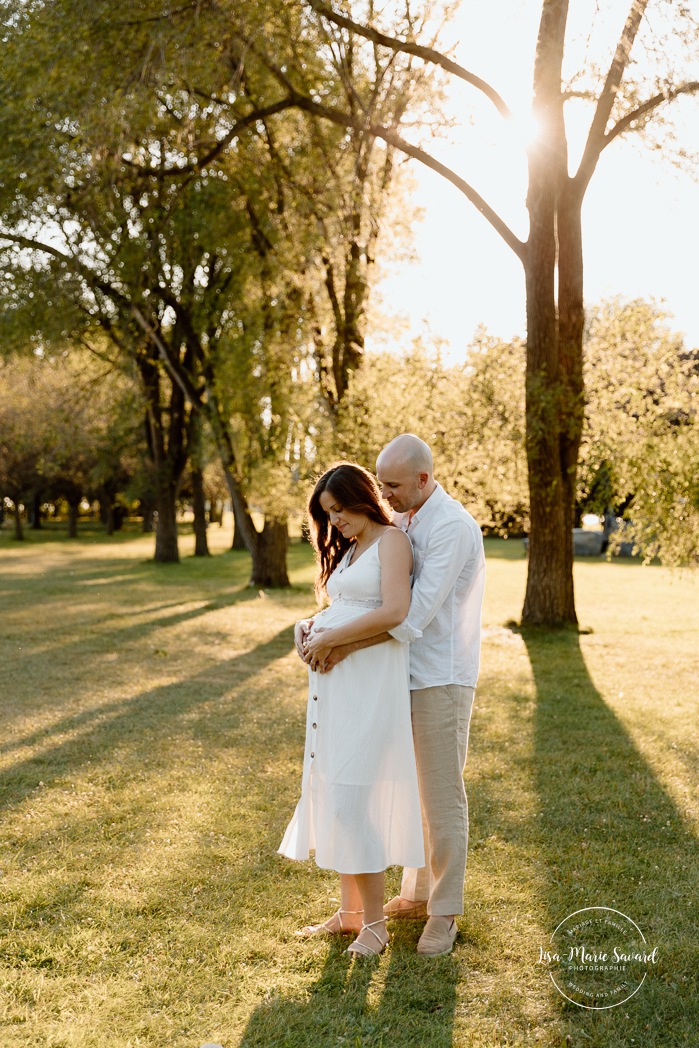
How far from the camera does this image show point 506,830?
5.62m

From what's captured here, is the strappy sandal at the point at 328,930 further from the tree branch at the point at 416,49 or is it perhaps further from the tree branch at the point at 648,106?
the tree branch at the point at 416,49

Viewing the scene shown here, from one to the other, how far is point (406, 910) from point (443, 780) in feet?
2.74

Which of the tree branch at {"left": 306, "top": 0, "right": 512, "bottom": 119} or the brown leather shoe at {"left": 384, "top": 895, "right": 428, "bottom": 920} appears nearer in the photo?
the brown leather shoe at {"left": 384, "top": 895, "right": 428, "bottom": 920}

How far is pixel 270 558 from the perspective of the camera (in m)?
20.3

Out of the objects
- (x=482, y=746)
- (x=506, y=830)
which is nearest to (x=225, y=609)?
(x=482, y=746)

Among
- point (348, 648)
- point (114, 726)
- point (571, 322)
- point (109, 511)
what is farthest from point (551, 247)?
point (109, 511)

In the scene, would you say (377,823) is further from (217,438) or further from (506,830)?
(217,438)

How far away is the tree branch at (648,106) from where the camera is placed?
10688 millimetres

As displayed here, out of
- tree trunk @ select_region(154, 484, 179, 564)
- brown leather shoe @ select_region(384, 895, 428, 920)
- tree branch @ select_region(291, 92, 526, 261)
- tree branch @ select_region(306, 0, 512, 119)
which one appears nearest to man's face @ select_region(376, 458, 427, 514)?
brown leather shoe @ select_region(384, 895, 428, 920)

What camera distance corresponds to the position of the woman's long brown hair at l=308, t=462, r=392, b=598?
156 inches

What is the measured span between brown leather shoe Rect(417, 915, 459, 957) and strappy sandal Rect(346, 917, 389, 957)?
0.17 m

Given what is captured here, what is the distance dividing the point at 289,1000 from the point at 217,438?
15.0 m

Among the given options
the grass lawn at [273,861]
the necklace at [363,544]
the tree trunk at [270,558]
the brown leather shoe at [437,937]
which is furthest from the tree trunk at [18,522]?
the brown leather shoe at [437,937]

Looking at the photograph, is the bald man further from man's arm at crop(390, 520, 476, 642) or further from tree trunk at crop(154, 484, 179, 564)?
tree trunk at crop(154, 484, 179, 564)
